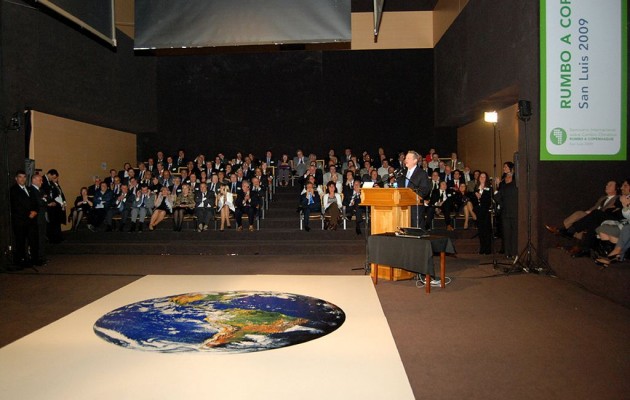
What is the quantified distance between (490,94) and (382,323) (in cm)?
616

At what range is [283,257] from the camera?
29.1 ft

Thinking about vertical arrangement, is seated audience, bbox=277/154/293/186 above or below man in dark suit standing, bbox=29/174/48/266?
above

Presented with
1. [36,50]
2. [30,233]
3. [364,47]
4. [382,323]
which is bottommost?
[382,323]

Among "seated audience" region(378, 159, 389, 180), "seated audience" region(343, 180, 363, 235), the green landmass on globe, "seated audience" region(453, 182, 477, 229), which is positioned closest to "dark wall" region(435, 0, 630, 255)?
"seated audience" region(453, 182, 477, 229)

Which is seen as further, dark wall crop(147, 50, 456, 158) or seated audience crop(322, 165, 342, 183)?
dark wall crop(147, 50, 456, 158)

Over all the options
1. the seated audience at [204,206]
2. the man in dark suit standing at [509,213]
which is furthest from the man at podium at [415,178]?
the seated audience at [204,206]

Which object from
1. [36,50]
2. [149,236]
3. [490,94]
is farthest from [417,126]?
[36,50]

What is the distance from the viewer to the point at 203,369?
340cm

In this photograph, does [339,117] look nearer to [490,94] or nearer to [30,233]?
[490,94]

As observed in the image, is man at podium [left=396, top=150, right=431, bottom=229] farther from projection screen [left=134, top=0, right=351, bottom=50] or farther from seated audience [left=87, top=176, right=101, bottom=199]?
seated audience [left=87, top=176, right=101, bottom=199]

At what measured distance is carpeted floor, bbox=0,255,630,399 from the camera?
3.13 meters

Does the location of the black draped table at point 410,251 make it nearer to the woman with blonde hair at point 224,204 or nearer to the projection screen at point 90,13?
the projection screen at point 90,13

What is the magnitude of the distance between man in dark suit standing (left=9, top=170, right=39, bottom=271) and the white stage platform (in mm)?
3909

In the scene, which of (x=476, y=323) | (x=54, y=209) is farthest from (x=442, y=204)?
(x=54, y=209)
